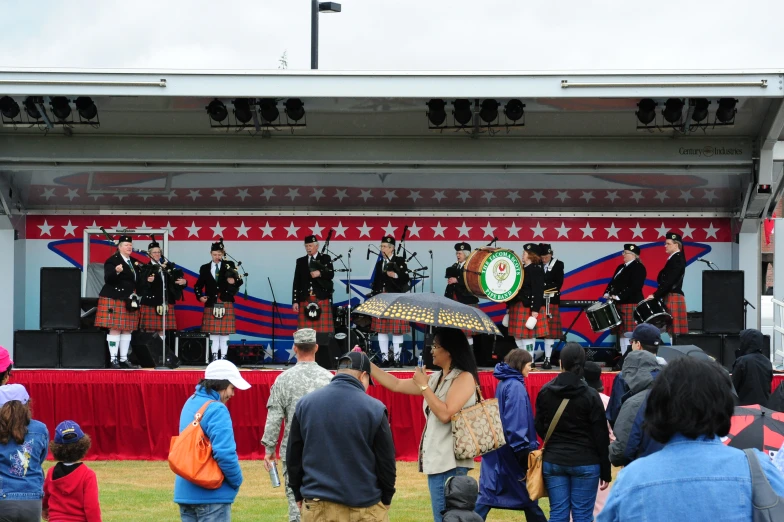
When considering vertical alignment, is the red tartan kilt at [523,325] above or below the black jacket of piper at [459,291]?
below

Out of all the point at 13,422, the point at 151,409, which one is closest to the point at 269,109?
the point at 151,409

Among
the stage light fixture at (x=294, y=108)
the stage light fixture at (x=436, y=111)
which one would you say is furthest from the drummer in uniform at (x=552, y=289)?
the stage light fixture at (x=294, y=108)

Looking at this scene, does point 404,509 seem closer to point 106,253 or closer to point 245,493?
point 245,493

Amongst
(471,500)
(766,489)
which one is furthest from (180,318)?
(766,489)

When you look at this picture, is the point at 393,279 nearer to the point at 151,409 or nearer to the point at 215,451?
the point at 151,409

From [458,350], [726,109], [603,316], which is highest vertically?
[726,109]

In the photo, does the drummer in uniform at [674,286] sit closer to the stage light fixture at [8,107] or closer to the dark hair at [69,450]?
the stage light fixture at [8,107]

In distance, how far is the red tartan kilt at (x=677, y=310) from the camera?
11938 millimetres

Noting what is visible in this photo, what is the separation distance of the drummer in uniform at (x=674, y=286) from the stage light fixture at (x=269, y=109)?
4.73 m

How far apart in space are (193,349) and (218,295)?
0.73 metres

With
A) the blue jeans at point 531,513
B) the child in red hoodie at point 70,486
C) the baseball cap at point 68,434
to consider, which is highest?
the baseball cap at point 68,434

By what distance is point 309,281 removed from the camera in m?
12.4

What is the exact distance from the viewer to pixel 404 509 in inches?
318

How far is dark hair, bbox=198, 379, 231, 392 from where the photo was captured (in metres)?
4.93
